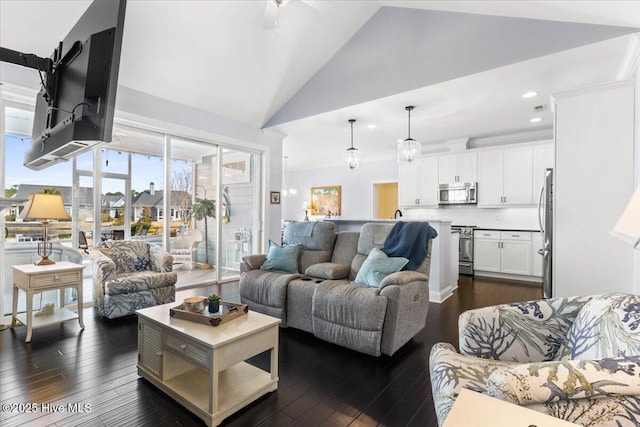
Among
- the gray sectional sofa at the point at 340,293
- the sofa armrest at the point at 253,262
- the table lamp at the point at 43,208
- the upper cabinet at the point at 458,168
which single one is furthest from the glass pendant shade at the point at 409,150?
the table lamp at the point at 43,208

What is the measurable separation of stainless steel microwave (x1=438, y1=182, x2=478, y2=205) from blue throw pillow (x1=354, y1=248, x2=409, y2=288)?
3.85 m

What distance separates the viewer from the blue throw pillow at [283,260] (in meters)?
3.29

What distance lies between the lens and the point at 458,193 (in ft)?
19.7

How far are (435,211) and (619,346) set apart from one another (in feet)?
18.8

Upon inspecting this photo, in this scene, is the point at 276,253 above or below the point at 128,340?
above

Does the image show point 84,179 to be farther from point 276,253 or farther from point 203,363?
point 203,363

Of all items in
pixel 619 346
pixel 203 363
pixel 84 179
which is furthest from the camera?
pixel 84 179

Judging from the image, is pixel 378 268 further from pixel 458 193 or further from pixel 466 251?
pixel 458 193

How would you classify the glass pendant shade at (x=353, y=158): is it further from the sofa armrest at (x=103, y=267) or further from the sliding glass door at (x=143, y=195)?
the sofa armrest at (x=103, y=267)

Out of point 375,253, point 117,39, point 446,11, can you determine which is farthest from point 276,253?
point 446,11

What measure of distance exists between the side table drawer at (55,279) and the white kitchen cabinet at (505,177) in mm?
6150

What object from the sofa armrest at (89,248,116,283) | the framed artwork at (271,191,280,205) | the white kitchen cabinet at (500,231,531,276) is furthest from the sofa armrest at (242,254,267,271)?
the white kitchen cabinet at (500,231,531,276)

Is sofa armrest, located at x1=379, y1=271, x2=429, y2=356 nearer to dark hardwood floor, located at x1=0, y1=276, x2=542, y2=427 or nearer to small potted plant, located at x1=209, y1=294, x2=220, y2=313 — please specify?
dark hardwood floor, located at x1=0, y1=276, x2=542, y2=427

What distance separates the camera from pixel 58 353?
2.44 meters
